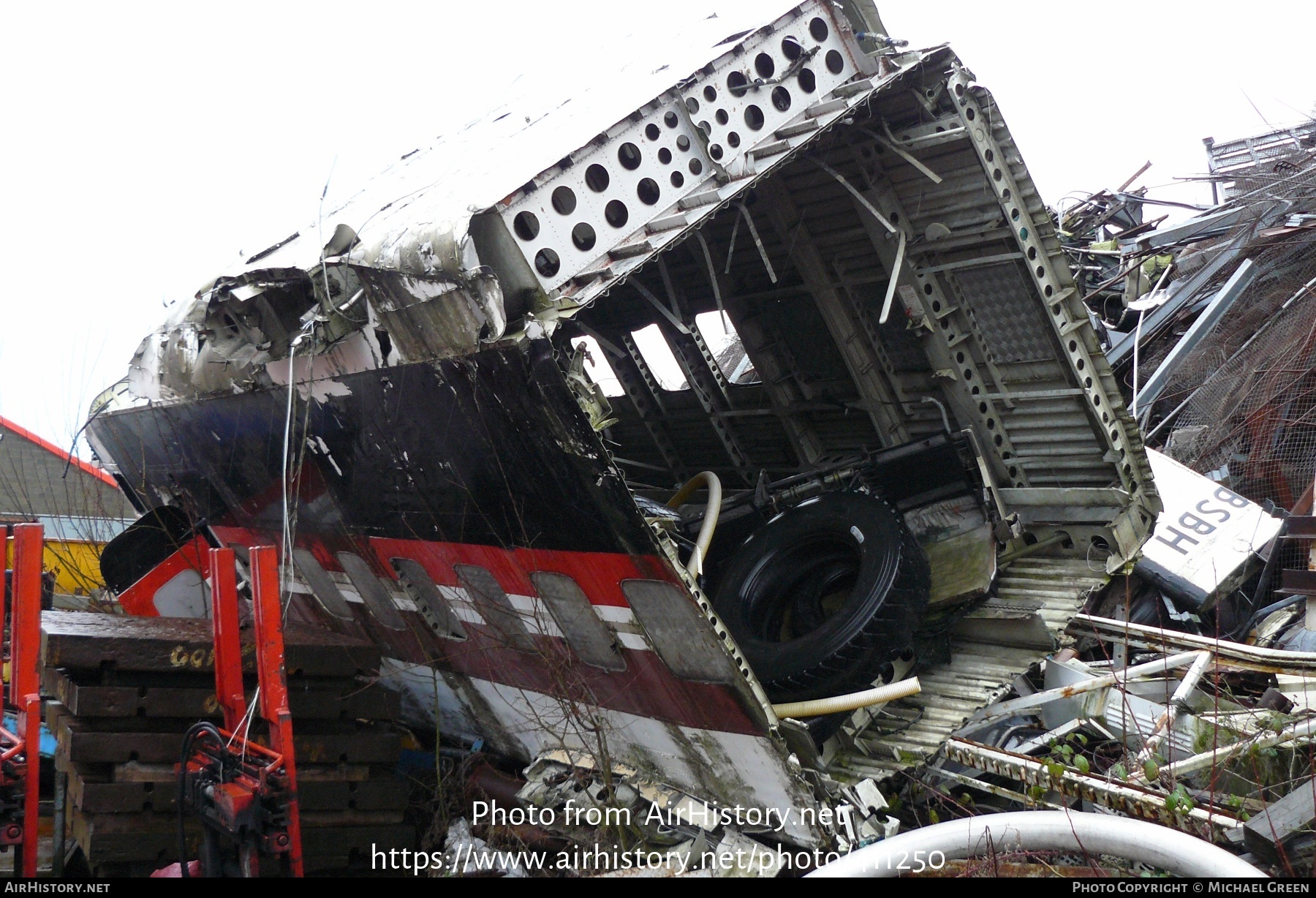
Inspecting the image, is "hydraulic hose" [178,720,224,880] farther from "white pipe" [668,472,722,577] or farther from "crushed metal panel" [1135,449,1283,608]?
"crushed metal panel" [1135,449,1283,608]

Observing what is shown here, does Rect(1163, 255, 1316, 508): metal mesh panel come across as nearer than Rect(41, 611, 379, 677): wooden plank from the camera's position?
No

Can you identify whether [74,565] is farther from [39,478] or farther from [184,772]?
[184,772]

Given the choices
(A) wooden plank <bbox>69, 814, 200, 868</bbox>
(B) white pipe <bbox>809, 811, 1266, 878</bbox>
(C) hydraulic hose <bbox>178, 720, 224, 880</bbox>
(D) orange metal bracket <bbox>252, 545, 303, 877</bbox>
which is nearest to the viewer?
(B) white pipe <bbox>809, 811, 1266, 878</bbox>

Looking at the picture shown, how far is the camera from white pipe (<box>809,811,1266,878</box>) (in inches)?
138

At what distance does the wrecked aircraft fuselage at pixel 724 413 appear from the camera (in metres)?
4.76

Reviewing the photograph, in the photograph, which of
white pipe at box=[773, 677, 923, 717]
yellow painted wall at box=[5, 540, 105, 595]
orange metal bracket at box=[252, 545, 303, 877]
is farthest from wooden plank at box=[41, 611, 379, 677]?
yellow painted wall at box=[5, 540, 105, 595]

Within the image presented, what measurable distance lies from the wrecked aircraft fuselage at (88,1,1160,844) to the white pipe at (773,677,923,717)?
10.6 inches

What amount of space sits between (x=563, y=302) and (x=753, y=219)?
339 centimetres

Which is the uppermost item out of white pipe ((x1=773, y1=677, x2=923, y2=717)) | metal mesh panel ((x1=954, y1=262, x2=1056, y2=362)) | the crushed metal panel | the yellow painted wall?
the yellow painted wall

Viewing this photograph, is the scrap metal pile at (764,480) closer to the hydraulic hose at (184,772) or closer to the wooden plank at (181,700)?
the wooden plank at (181,700)

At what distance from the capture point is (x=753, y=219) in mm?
7523

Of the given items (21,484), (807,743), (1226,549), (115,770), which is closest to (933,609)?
(807,743)

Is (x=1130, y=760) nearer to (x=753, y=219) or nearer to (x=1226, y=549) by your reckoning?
(x=1226, y=549)

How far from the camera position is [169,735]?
5785 millimetres
